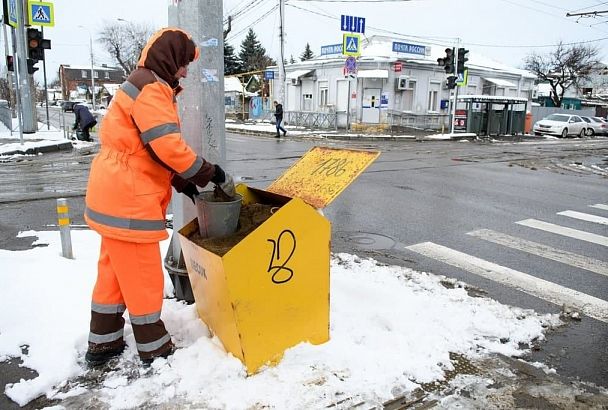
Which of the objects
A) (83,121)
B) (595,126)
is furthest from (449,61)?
(83,121)

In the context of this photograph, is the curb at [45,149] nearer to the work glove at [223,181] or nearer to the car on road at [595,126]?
the work glove at [223,181]

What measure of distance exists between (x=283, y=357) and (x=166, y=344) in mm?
741

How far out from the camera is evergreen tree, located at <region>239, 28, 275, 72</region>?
Answer: 69.4 m

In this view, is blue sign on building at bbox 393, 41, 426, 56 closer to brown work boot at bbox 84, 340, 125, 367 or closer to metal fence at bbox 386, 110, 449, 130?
metal fence at bbox 386, 110, 449, 130

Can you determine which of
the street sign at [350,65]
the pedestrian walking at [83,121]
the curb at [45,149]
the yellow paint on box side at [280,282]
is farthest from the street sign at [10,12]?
the yellow paint on box side at [280,282]

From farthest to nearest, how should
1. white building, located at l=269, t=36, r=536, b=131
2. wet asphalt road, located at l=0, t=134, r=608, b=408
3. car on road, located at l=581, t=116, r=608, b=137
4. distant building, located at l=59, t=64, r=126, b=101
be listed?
distant building, located at l=59, t=64, r=126, b=101 → car on road, located at l=581, t=116, r=608, b=137 → white building, located at l=269, t=36, r=536, b=131 → wet asphalt road, located at l=0, t=134, r=608, b=408

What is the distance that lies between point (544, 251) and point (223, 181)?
454 centimetres

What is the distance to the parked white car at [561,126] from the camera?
105ft

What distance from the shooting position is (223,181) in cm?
302

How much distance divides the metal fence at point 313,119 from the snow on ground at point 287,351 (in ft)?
93.1

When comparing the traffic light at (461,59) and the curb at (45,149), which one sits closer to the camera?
the curb at (45,149)

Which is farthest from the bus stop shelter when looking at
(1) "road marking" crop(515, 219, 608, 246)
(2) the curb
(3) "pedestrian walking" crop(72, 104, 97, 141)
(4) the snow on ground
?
(4) the snow on ground

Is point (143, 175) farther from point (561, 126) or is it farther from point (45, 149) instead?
point (561, 126)

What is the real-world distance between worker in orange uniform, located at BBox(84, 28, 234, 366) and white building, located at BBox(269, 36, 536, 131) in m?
26.2
